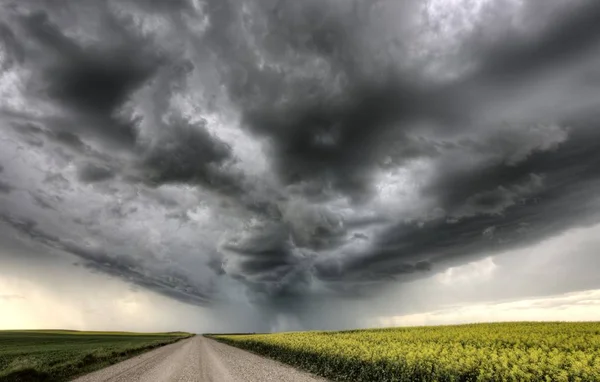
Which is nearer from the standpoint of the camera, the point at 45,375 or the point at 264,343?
the point at 45,375

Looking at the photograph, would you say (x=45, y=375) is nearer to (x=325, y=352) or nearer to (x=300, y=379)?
(x=300, y=379)

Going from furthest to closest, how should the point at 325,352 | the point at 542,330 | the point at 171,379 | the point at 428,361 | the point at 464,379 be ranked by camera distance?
1. the point at 542,330
2. the point at 325,352
3. the point at 171,379
4. the point at 428,361
5. the point at 464,379

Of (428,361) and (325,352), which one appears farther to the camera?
(325,352)

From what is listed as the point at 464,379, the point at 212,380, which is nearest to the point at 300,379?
the point at 212,380

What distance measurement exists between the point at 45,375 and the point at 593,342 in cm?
3781

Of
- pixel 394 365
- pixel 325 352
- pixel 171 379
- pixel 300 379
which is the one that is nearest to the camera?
pixel 394 365

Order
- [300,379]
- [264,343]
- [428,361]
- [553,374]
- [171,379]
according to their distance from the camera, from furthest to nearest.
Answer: [264,343], [300,379], [171,379], [428,361], [553,374]

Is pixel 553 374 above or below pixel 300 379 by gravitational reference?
above

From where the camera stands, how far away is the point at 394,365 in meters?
18.8

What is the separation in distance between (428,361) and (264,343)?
1562 inches

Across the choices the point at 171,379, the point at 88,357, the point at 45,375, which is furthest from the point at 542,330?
the point at 88,357

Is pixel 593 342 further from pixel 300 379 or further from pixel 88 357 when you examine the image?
pixel 88 357

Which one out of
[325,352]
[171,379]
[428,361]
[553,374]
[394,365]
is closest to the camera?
[553,374]

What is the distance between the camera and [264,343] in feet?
170
